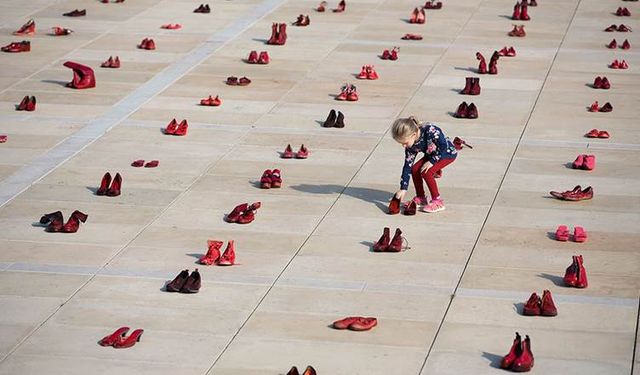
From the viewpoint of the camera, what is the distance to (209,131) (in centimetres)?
2255

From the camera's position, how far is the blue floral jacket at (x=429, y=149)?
1808 cm

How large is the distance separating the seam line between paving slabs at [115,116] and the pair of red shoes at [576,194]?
7.74 metres

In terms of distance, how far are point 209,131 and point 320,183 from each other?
3.45m

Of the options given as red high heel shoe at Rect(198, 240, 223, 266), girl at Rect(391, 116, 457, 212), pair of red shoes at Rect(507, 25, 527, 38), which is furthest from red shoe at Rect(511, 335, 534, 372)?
pair of red shoes at Rect(507, 25, 527, 38)

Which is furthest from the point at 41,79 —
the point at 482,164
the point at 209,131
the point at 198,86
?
the point at 482,164

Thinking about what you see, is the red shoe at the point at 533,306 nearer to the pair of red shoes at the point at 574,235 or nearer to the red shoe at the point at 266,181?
the pair of red shoes at the point at 574,235

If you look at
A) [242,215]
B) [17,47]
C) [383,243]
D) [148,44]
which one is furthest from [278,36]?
[383,243]

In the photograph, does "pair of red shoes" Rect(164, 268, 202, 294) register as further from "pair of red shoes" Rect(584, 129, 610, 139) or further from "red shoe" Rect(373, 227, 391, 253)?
"pair of red shoes" Rect(584, 129, 610, 139)

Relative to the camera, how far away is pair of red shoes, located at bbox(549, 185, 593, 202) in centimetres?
1891

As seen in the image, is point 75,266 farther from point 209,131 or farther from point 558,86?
point 558,86

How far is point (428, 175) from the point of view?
1828cm

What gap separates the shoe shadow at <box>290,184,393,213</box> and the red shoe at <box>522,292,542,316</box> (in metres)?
4.21

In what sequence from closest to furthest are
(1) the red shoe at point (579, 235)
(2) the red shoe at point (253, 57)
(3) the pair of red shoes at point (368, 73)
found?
(1) the red shoe at point (579, 235) → (3) the pair of red shoes at point (368, 73) → (2) the red shoe at point (253, 57)

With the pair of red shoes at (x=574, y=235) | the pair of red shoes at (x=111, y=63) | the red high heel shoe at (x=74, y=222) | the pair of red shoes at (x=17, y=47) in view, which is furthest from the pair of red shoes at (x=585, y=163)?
the pair of red shoes at (x=17, y=47)
